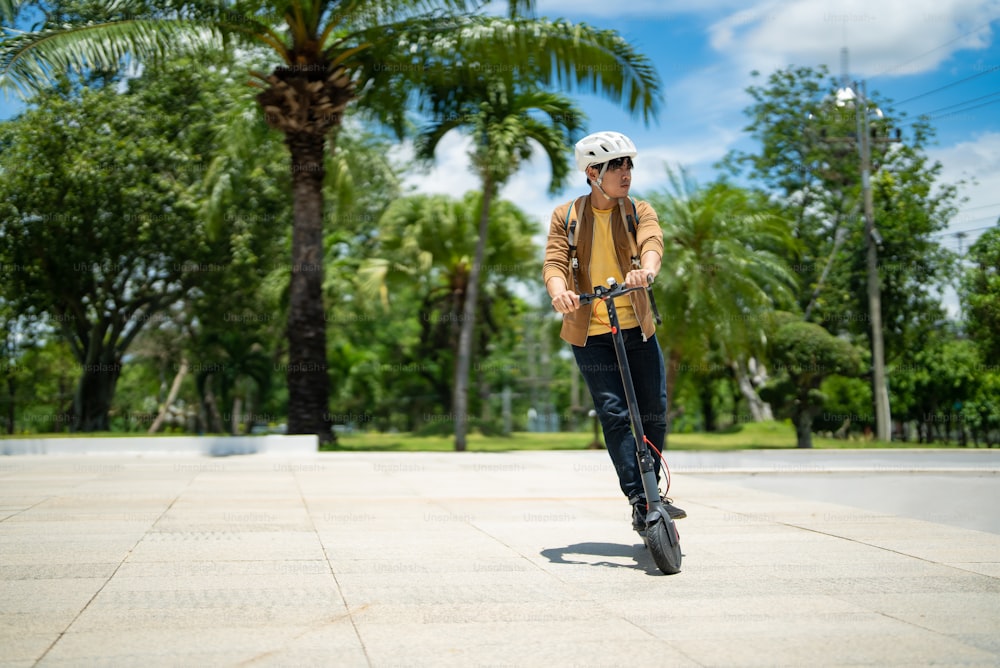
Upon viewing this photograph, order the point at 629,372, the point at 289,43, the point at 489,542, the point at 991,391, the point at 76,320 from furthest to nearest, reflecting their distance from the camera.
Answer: the point at 991,391 → the point at 76,320 → the point at 289,43 → the point at 489,542 → the point at 629,372

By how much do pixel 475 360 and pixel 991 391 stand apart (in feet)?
56.1

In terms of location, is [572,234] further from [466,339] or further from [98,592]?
[466,339]

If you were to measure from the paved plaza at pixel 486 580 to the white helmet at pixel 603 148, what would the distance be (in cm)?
198

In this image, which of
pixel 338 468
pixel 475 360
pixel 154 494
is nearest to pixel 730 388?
pixel 475 360

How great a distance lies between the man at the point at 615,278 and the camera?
15.9ft

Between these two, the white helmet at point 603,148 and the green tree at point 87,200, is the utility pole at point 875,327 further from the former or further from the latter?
the white helmet at point 603,148

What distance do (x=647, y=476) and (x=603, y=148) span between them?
162cm

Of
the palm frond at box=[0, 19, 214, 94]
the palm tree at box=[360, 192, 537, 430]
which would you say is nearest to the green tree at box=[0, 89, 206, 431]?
the palm tree at box=[360, 192, 537, 430]

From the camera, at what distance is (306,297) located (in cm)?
1661

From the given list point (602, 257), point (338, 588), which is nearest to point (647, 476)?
point (602, 257)

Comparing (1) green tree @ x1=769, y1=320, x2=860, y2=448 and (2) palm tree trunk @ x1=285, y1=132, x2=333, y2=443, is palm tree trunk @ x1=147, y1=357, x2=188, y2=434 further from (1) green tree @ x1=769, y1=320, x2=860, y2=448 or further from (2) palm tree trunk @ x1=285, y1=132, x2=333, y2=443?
(1) green tree @ x1=769, y1=320, x2=860, y2=448

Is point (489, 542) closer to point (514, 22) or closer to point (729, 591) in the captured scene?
point (729, 591)

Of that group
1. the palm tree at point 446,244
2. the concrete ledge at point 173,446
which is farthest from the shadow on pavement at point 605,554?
the palm tree at point 446,244

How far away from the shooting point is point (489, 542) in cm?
538
